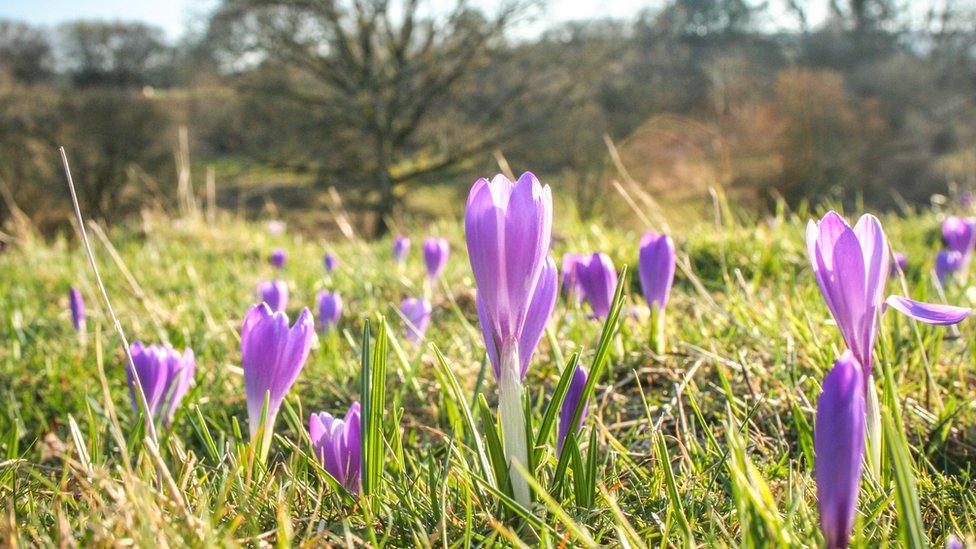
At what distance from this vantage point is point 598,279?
1.66m

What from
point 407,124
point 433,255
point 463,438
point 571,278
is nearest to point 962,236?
point 571,278

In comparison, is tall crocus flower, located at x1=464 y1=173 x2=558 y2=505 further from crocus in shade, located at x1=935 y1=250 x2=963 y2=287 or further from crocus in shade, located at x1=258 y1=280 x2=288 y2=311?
crocus in shade, located at x1=935 y1=250 x2=963 y2=287

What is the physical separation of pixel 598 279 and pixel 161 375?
92 cm

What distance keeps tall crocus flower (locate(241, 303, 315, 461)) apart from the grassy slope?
90 millimetres

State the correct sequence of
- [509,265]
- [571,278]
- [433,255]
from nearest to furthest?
[509,265] < [571,278] < [433,255]

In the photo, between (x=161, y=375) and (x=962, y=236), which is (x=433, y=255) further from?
(x=962, y=236)

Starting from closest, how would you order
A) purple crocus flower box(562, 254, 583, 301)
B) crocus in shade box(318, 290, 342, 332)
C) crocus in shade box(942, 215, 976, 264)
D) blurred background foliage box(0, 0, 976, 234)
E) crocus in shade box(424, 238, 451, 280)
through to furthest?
purple crocus flower box(562, 254, 583, 301)
crocus in shade box(318, 290, 342, 332)
crocus in shade box(942, 215, 976, 264)
crocus in shade box(424, 238, 451, 280)
blurred background foliage box(0, 0, 976, 234)

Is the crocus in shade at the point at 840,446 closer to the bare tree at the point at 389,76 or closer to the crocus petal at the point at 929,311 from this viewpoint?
the crocus petal at the point at 929,311

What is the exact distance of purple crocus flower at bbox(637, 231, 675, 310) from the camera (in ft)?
5.42

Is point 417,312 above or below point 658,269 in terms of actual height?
below

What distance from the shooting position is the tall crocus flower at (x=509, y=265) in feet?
2.65

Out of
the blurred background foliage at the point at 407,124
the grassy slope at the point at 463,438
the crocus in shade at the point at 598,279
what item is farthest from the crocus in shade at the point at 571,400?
the blurred background foliage at the point at 407,124

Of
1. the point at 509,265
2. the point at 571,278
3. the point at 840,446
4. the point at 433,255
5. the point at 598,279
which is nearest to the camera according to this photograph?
the point at 840,446

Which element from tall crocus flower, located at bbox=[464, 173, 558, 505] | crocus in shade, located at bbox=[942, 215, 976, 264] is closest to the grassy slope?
tall crocus flower, located at bbox=[464, 173, 558, 505]
